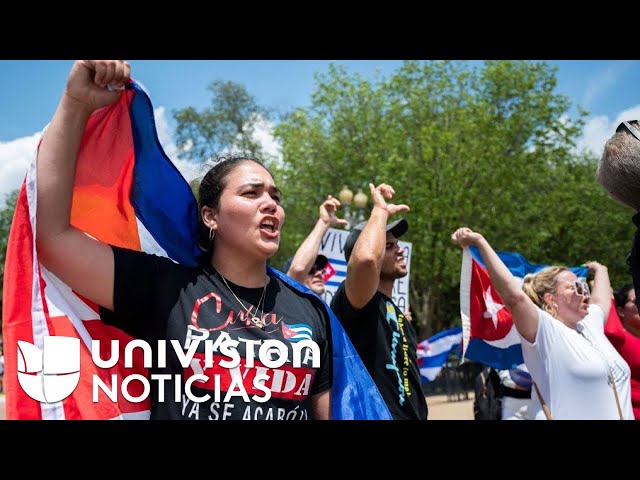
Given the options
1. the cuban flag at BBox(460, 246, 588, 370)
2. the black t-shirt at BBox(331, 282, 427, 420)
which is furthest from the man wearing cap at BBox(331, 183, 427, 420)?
the cuban flag at BBox(460, 246, 588, 370)

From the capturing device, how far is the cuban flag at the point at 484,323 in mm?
5965

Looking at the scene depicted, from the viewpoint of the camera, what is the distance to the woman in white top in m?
4.16

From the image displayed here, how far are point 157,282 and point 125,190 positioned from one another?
1.65 ft

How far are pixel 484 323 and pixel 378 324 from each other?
2.67 m

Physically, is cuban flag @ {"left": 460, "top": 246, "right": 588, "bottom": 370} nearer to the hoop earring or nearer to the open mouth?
the hoop earring

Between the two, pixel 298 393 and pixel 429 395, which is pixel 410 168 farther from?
pixel 298 393

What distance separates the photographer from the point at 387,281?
13.5 feet

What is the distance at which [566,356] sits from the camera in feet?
13.8

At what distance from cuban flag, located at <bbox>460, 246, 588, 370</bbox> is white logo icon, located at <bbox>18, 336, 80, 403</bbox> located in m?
4.00

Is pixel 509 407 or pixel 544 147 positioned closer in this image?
pixel 509 407

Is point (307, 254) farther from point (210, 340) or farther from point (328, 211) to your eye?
point (210, 340)

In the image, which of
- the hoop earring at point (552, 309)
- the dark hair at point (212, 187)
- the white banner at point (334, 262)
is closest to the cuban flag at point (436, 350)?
the white banner at point (334, 262)

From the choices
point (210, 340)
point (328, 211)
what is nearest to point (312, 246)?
point (328, 211)

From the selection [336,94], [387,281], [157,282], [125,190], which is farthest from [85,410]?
[336,94]
